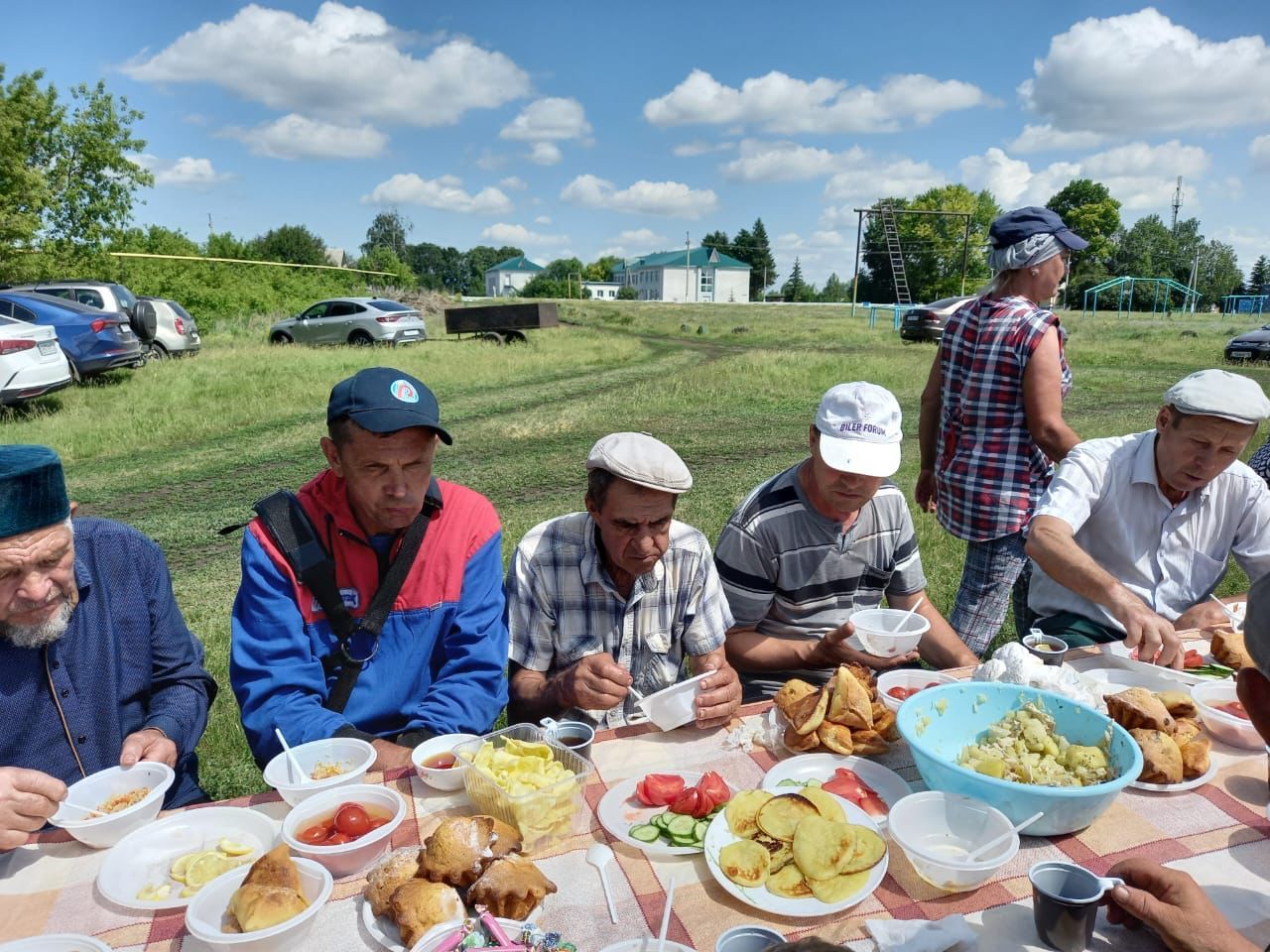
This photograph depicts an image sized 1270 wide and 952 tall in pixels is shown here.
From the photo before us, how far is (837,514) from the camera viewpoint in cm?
300

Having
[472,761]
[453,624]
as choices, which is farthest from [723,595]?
[472,761]

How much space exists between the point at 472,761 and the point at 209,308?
30400mm

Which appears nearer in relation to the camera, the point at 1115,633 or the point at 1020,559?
the point at 1115,633

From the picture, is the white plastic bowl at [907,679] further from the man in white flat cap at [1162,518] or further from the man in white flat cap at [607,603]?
the man in white flat cap at [1162,518]

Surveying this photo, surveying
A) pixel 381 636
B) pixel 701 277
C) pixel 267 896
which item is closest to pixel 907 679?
pixel 381 636

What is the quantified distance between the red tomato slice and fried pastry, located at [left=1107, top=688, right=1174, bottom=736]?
101cm

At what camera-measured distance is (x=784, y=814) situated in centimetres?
171

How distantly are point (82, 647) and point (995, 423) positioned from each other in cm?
373

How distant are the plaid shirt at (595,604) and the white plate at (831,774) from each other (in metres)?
0.78

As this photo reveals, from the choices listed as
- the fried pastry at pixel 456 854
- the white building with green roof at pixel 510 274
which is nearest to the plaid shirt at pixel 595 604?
the fried pastry at pixel 456 854

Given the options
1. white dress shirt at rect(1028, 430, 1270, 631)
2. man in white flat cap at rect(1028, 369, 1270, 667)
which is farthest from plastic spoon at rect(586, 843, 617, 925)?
white dress shirt at rect(1028, 430, 1270, 631)

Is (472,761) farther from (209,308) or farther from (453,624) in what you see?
(209,308)

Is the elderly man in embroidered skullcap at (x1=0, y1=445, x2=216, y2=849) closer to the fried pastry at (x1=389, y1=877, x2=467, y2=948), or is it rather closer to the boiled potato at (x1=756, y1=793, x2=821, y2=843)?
the fried pastry at (x1=389, y1=877, x2=467, y2=948)

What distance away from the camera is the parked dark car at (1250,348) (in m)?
19.5
